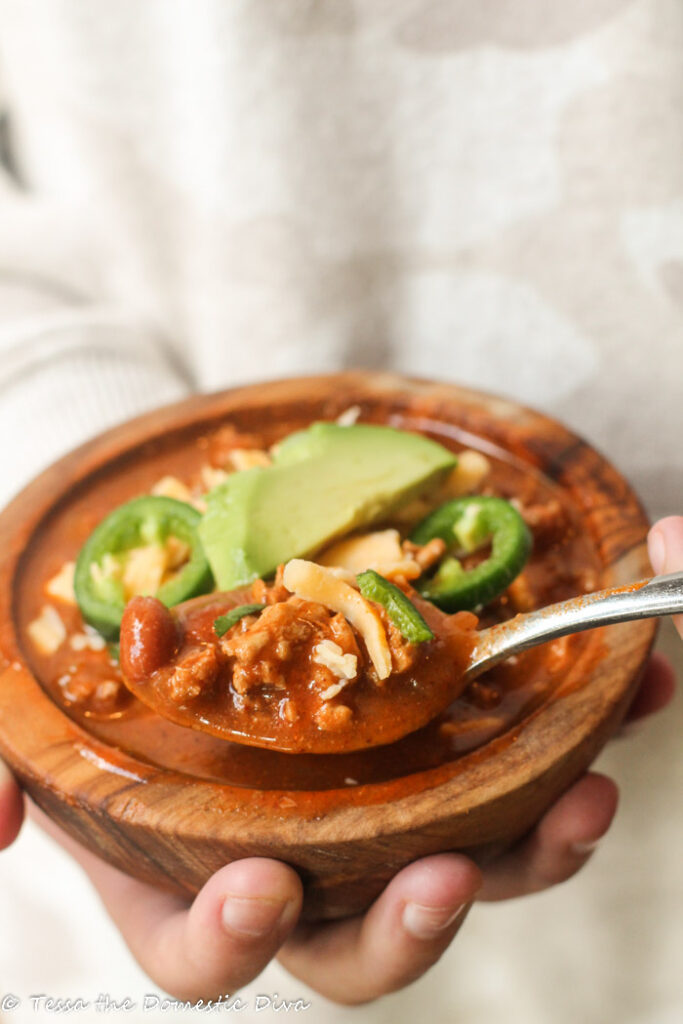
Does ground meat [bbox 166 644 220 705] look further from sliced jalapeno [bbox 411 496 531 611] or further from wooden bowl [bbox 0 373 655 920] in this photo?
sliced jalapeno [bbox 411 496 531 611]

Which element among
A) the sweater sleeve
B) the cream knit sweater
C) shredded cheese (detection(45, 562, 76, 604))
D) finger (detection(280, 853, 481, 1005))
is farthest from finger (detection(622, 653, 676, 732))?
the sweater sleeve

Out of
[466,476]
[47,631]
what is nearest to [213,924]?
[47,631]

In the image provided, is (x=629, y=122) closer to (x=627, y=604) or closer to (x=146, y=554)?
(x=627, y=604)

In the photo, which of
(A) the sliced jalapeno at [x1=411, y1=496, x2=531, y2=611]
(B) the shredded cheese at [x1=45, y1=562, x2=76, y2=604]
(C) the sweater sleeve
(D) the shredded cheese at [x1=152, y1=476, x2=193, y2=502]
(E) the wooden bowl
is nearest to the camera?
(E) the wooden bowl

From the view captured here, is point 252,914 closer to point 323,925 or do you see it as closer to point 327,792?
point 327,792

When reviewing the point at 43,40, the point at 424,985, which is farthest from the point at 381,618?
the point at 43,40

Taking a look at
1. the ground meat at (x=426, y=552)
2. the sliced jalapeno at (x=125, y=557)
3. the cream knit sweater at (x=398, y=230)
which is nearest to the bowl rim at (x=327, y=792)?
the sliced jalapeno at (x=125, y=557)

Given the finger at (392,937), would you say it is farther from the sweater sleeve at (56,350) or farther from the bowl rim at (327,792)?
the sweater sleeve at (56,350)
